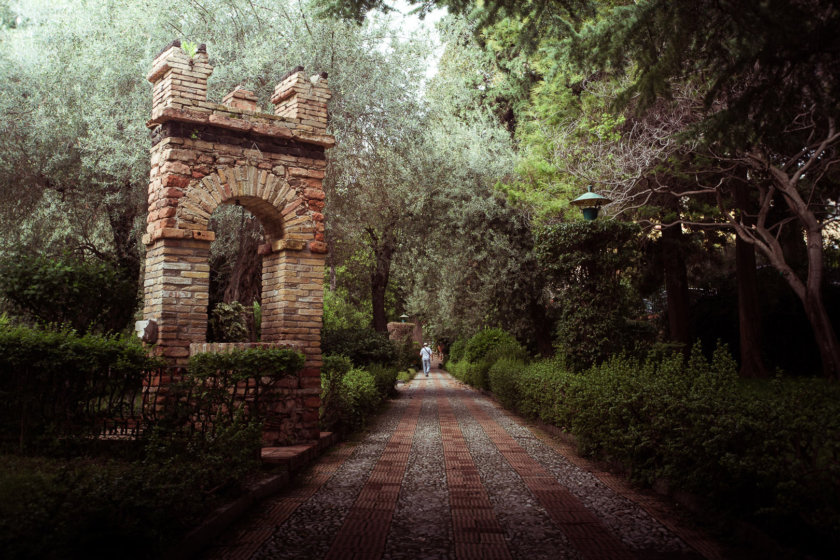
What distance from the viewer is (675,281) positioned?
1622 cm

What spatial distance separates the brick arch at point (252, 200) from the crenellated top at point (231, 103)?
2.12ft

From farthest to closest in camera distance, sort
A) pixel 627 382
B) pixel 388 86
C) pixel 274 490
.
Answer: pixel 388 86
pixel 627 382
pixel 274 490

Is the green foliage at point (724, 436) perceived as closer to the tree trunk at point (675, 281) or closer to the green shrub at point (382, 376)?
the green shrub at point (382, 376)

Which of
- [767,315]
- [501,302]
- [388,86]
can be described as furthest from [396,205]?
[767,315]

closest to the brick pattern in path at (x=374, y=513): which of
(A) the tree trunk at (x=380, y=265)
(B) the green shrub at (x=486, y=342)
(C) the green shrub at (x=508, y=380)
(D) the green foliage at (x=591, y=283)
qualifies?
(D) the green foliage at (x=591, y=283)

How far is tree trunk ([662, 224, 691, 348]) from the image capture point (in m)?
16.1

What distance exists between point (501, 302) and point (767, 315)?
6.97 meters

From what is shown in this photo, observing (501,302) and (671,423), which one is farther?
(501,302)

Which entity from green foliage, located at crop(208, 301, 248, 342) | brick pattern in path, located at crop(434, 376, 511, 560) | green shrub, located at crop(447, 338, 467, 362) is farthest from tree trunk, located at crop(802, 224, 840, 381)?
green shrub, located at crop(447, 338, 467, 362)

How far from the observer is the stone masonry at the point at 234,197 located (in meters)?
8.23

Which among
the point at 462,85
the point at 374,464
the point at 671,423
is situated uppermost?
the point at 462,85

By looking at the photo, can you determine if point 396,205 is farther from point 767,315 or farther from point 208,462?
point 208,462

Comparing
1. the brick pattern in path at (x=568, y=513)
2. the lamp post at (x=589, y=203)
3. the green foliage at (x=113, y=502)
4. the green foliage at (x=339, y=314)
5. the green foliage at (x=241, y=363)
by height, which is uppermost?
the lamp post at (x=589, y=203)

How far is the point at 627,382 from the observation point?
6.75m
